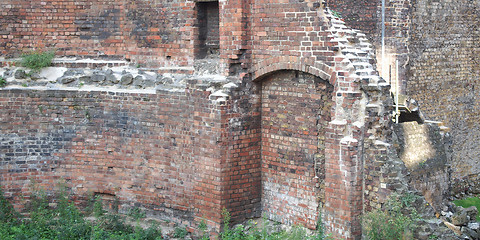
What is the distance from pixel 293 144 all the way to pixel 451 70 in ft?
27.6

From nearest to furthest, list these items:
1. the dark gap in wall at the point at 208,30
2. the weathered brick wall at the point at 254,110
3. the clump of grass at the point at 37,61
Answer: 1. the weathered brick wall at the point at 254,110
2. the dark gap in wall at the point at 208,30
3. the clump of grass at the point at 37,61

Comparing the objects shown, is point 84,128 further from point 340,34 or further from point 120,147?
point 340,34

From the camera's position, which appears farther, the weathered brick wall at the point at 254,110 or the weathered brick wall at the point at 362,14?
the weathered brick wall at the point at 362,14

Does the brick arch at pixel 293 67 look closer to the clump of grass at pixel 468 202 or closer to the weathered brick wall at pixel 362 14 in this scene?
the weathered brick wall at pixel 362 14

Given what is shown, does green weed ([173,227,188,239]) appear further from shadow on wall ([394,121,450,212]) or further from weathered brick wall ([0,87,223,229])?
shadow on wall ([394,121,450,212])

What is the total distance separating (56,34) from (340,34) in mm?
5669

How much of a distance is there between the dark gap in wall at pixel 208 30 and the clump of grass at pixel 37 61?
3.09m

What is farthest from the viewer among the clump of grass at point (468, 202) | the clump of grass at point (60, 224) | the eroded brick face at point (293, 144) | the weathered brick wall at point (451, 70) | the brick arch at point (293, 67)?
the weathered brick wall at point (451, 70)

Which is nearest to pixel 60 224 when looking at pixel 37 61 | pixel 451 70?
pixel 37 61

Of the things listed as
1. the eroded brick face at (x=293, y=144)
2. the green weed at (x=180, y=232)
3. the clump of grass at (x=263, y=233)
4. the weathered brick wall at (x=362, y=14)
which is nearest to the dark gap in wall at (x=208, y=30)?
the eroded brick face at (x=293, y=144)

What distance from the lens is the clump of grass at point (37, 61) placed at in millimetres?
11773

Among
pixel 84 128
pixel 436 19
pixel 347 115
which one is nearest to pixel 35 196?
pixel 84 128

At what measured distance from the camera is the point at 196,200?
1028cm

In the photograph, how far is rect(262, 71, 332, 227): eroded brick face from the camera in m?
9.48
